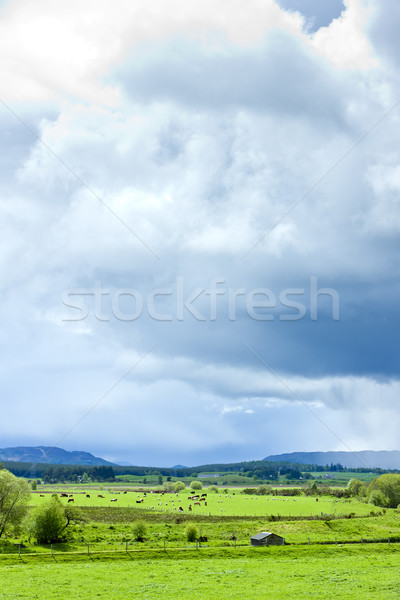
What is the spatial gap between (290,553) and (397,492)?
4148 inches

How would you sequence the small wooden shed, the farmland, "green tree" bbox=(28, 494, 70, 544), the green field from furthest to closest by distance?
"green tree" bbox=(28, 494, 70, 544) < the small wooden shed < the farmland < the green field

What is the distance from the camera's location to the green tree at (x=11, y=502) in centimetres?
9544

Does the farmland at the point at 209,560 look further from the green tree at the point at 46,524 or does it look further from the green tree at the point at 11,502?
the green tree at the point at 11,502

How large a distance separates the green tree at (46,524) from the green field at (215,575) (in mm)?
16818

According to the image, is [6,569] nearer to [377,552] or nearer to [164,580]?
[164,580]

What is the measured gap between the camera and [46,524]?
301ft

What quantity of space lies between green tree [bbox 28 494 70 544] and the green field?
16.8 metres

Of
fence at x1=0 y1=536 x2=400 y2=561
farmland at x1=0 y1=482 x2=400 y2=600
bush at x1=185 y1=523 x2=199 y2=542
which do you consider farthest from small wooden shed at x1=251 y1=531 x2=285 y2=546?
bush at x1=185 y1=523 x2=199 y2=542

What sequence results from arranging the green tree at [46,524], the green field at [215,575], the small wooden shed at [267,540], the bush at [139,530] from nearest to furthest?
→ the green field at [215,575] → the small wooden shed at [267,540] → the green tree at [46,524] → the bush at [139,530]

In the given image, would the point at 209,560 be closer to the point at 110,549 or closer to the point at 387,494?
the point at 110,549

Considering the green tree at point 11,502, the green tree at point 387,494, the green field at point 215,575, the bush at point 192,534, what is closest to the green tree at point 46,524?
the green tree at point 11,502

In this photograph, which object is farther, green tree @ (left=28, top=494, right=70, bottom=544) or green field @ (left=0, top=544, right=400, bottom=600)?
green tree @ (left=28, top=494, right=70, bottom=544)

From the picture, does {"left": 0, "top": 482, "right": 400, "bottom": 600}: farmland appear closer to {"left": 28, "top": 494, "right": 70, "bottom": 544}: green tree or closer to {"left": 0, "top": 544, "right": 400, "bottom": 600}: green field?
{"left": 0, "top": 544, "right": 400, "bottom": 600}: green field

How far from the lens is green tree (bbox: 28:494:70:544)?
299ft
